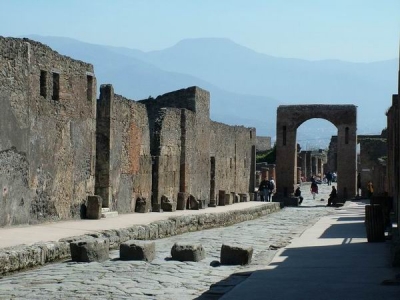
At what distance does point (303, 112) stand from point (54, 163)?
95.1 feet

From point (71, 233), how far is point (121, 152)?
622 centimetres

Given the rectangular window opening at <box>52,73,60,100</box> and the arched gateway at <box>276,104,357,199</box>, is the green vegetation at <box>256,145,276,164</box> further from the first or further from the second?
the rectangular window opening at <box>52,73,60,100</box>

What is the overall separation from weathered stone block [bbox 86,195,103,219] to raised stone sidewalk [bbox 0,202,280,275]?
417 mm

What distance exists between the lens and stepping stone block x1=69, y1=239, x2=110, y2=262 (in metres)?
10.2

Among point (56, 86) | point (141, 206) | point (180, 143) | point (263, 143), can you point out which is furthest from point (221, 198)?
point (263, 143)

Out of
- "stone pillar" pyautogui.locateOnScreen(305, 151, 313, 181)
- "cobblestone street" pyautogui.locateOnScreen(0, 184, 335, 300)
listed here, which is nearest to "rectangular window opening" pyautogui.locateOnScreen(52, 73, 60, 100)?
"cobblestone street" pyautogui.locateOnScreen(0, 184, 335, 300)

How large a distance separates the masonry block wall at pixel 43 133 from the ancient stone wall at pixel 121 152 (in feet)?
1.59

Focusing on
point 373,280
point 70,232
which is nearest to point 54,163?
point 70,232

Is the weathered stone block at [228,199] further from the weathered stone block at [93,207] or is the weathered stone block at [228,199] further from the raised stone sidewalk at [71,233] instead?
the weathered stone block at [93,207]

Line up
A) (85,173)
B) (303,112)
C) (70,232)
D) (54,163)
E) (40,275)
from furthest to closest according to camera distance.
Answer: (303,112)
(85,173)
(54,163)
(70,232)
(40,275)

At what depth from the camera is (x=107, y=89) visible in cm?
1683

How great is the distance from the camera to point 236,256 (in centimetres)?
1038

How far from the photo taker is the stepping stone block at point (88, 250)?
10152 millimetres

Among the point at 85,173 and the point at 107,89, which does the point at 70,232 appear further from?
the point at 107,89
